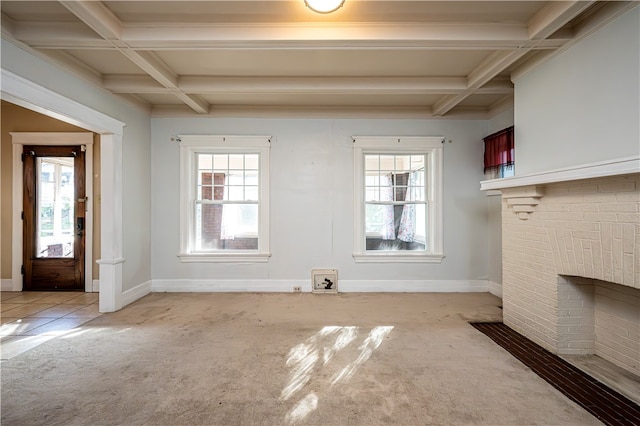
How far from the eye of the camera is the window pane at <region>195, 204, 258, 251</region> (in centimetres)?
464

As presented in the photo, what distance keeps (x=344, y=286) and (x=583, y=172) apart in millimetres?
3131

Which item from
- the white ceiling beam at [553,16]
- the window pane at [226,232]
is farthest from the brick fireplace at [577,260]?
the window pane at [226,232]

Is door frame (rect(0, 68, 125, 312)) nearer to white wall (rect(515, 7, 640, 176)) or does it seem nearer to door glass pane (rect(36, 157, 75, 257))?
Result: door glass pane (rect(36, 157, 75, 257))

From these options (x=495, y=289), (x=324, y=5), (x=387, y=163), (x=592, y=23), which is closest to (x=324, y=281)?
(x=387, y=163)

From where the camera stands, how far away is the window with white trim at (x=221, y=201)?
4.54m

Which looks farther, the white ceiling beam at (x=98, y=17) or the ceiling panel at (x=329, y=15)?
the ceiling panel at (x=329, y=15)

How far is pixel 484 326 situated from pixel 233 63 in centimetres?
378

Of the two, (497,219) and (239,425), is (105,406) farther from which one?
(497,219)

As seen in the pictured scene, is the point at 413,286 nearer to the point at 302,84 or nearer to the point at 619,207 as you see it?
the point at 619,207

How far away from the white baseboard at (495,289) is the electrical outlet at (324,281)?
2.27 m

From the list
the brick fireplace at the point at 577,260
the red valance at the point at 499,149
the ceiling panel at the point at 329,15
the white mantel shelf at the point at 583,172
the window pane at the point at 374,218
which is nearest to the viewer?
the white mantel shelf at the point at 583,172

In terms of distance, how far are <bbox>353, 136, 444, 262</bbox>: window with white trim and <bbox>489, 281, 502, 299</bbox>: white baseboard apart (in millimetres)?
834

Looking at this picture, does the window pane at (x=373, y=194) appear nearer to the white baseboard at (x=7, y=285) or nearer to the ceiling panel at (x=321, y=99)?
the ceiling panel at (x=321, y=99)

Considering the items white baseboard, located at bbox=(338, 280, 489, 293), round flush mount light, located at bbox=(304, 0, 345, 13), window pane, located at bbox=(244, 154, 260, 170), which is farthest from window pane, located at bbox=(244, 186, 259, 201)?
round flush mount light, located at bbox=(304, 0, 345, 13)
